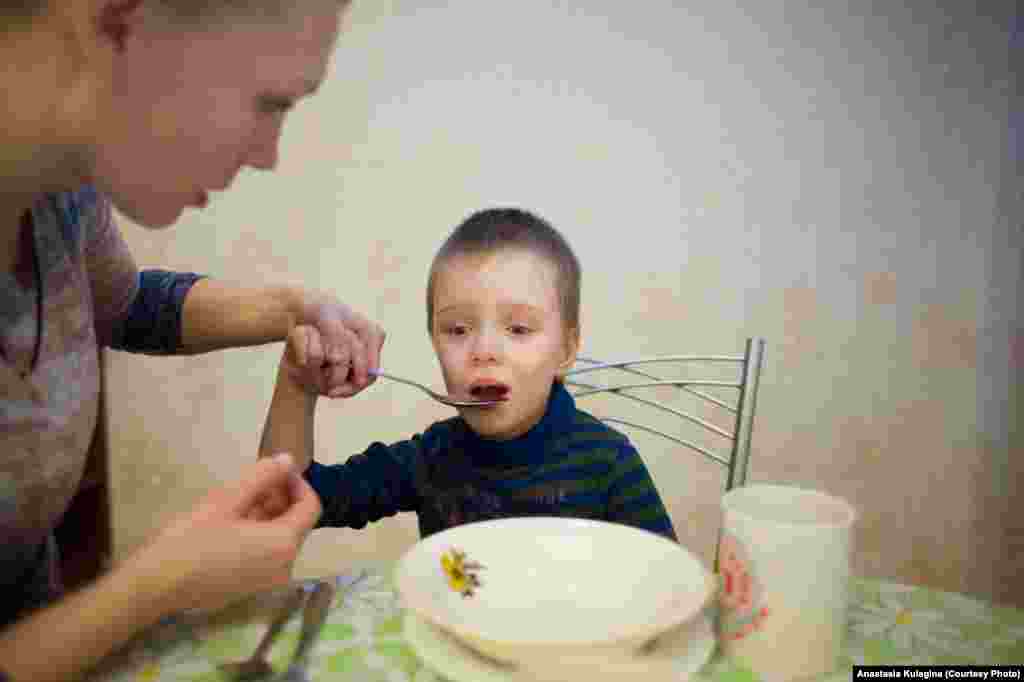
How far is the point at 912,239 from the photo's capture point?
802 mm

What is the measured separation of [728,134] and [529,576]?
1.76 ft

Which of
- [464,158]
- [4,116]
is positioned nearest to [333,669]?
[4,116]

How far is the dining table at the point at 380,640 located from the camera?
418 millimetres

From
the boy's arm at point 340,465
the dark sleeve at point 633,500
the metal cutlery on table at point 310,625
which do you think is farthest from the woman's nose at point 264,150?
the dark sleeve at point 633,500

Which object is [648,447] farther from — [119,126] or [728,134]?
[119,126]

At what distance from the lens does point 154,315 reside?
0.68 meters

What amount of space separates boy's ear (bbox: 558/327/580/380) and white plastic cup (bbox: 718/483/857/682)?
31 centimetres

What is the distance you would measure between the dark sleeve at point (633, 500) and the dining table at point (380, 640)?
18 cm

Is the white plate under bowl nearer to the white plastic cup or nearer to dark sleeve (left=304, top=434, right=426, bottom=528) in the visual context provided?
the white plastic cup

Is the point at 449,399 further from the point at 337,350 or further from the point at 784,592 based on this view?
the point at 784,592

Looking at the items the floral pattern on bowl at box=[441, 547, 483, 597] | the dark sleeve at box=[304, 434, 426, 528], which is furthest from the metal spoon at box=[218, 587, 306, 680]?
the dark sleeve at box=[304, 434, 426, 528]

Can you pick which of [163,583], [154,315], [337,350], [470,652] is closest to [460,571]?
[470,652]

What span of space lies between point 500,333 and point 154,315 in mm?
337

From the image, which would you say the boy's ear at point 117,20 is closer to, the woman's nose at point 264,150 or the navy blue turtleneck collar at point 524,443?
the woman's nose at point 264,150
